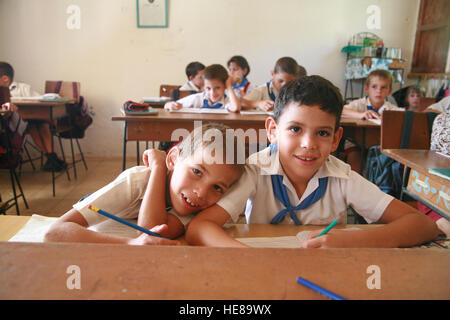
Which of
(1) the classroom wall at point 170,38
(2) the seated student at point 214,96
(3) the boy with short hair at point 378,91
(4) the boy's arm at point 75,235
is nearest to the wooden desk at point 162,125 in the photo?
(2) the seated student at point 214,96

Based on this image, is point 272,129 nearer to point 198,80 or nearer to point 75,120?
point 198,80

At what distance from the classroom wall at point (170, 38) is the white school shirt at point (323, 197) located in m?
3.78

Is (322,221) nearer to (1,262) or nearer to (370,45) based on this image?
(1,262)

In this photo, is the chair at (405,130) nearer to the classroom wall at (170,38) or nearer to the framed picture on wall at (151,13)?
the classroom wall at (170,38)

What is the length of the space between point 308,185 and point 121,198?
1.81 feet

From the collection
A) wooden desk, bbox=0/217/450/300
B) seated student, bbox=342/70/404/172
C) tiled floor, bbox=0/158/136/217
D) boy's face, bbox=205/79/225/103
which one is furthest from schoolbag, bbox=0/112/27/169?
seated student, bbox=342/70/404/172

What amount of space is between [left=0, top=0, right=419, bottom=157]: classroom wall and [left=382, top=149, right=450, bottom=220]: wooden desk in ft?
A: 10.8

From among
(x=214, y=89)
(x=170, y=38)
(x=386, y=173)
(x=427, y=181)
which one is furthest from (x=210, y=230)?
(x=170, y=38)

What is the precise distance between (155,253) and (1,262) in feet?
0.64

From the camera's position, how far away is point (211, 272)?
0.40 m

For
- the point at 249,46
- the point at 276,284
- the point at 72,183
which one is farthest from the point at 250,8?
the point at 276,284

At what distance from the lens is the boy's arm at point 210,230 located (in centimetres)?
71

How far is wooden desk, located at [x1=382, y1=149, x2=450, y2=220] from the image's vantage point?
1.21 meters
